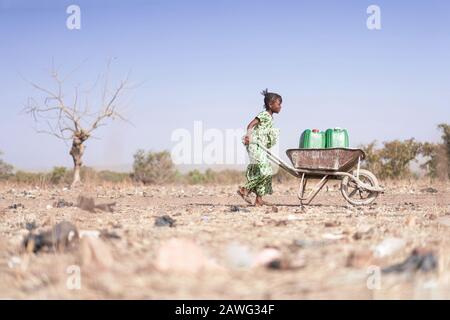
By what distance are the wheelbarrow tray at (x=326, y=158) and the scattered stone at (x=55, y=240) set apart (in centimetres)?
371

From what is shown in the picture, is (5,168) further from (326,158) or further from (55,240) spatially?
(55,240)

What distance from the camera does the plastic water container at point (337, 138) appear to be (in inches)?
294

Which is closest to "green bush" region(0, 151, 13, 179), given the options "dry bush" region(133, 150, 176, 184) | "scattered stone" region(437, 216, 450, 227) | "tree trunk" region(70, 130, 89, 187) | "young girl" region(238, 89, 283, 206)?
"dry bush" region(133, 150, 176, 184)

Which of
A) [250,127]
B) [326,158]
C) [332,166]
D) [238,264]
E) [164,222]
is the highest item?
[250,127]

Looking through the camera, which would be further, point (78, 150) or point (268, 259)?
point (78, 150)

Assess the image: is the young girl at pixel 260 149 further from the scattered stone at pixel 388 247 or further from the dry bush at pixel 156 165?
the dry bush at pixel 156 165

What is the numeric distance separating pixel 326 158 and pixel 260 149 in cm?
103

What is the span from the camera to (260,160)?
793cm

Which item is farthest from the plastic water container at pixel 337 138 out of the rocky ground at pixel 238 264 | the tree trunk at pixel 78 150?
the tree trunk at pixel 78 150

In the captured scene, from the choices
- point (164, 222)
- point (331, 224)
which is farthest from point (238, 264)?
point (164, 222)

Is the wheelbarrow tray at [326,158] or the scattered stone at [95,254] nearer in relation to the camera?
the scattered stone at [95,254]

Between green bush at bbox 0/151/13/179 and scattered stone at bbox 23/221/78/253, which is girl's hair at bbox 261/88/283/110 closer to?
scattered stone at bbox 23/221/78/253

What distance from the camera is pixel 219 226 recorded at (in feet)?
17.3

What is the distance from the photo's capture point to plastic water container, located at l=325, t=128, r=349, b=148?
7473mm
